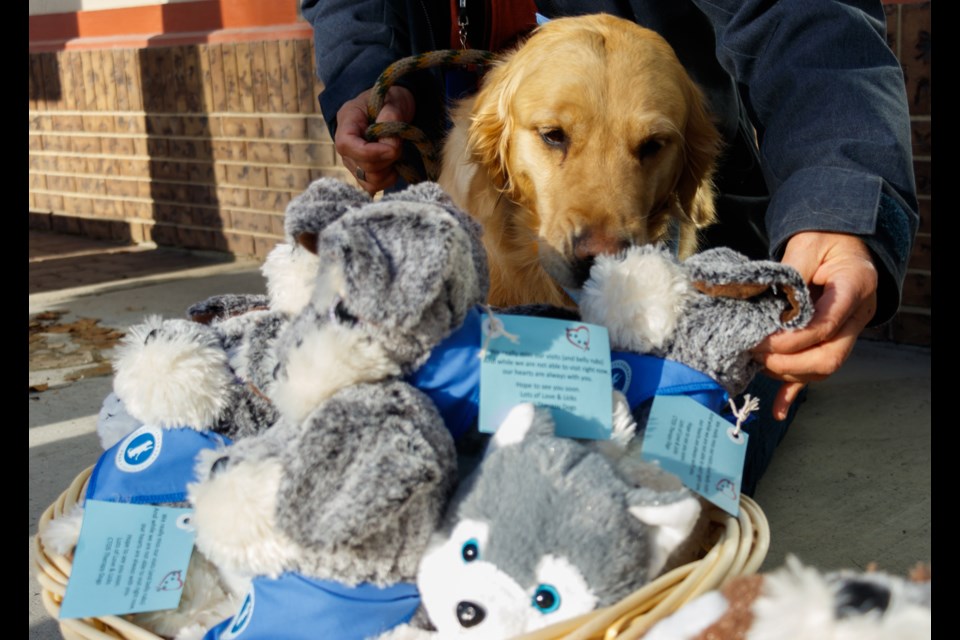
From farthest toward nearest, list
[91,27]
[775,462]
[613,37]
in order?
[91,27], [775,462], [613,37]

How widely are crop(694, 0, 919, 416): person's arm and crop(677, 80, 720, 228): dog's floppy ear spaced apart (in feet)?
0.87

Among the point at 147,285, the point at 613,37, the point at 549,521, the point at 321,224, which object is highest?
the point at 613,37

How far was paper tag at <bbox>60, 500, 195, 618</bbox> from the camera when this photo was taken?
129cm

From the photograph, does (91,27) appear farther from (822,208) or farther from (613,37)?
(822,208)

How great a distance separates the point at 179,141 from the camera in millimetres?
6184

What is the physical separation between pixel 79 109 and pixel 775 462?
240 inches

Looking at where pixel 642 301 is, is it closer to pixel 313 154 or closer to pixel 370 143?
pixel 370 143

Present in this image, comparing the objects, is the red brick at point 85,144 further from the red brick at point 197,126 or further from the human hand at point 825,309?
the human hand at point 825,309

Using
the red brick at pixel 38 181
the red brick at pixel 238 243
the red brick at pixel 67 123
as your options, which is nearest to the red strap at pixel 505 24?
the red brick at pixel 238 243

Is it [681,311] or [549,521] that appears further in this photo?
[681,311]

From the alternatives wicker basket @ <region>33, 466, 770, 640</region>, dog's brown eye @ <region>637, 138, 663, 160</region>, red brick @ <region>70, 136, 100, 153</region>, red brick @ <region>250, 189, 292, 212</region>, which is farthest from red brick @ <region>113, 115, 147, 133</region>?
wicker basket @ <region>33, 466, 770, 640</region>

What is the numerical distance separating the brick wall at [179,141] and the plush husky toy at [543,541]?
4116mm
